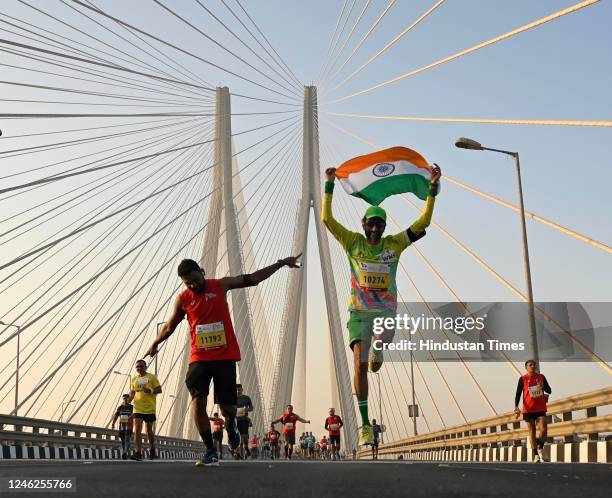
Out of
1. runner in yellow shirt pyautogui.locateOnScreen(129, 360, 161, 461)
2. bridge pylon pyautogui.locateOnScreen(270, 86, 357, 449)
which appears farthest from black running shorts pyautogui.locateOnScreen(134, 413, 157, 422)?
bridge pylon pyautogui.locateOnScreen(270, 86, 357, 449)

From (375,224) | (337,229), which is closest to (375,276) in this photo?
(375,224)

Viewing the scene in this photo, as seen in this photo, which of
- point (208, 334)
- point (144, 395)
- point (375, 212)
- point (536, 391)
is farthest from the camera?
point (144, 395)

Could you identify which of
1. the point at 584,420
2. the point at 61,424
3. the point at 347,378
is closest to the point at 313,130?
the point at 347,378

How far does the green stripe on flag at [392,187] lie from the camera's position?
14.3 m

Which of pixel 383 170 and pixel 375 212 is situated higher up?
pixel 383 170

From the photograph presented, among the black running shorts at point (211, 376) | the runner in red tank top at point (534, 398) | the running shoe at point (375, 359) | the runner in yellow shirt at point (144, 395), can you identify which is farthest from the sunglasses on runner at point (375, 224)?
the runner in yellow shirt at point (144, 395)

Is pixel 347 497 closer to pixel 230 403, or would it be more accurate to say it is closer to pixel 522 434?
pixel 230 403

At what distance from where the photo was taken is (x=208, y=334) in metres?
9.25

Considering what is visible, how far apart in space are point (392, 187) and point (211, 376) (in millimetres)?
5912

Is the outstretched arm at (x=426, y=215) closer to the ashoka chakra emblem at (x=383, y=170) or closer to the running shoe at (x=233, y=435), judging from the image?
the running shoe at (x=233, y=435)

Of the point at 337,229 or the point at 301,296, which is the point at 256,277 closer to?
the point at 337,229

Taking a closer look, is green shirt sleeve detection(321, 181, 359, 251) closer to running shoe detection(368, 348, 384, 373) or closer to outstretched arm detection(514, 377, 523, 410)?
running shoe detection(368, 348, 384, 373)

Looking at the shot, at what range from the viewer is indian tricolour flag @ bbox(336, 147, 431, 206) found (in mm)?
14273

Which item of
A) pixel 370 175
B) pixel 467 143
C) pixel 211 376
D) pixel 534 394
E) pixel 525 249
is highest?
pixel 467 143
